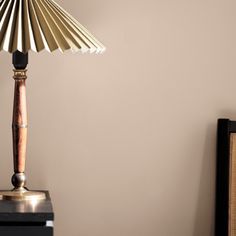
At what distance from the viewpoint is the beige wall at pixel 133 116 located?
1670mm

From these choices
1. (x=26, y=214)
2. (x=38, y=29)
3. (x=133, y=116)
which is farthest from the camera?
(x=133, y=116)

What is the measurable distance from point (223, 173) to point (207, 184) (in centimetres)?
6

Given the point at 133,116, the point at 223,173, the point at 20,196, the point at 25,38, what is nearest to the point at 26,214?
the point at 20,196

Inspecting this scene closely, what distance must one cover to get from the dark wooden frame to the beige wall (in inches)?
1.1

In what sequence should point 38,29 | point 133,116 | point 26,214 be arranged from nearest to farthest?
point 26,214 → point 38,29 → point 133,116

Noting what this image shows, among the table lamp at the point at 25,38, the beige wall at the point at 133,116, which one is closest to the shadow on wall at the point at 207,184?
the beige wall at the point at 133,116

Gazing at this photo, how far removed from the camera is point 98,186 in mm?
1704

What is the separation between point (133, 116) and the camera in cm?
171

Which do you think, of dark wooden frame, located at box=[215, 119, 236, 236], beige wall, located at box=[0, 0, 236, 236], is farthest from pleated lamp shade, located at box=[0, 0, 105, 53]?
dark wooden frame, located at box=[215, 119, 236, 236]

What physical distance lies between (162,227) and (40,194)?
0.42 m

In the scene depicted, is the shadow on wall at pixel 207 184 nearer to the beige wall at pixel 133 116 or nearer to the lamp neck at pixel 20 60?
the beige wall at pixel 133 116

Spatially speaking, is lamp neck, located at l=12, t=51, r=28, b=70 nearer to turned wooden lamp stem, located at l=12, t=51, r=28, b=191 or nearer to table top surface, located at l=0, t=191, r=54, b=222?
turned wooden lamp stem, located at l=12, t=51, r=28, b=191

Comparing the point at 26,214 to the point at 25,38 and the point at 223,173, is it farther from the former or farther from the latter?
the point at 223,173

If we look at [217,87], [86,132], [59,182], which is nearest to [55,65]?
[86,132]
